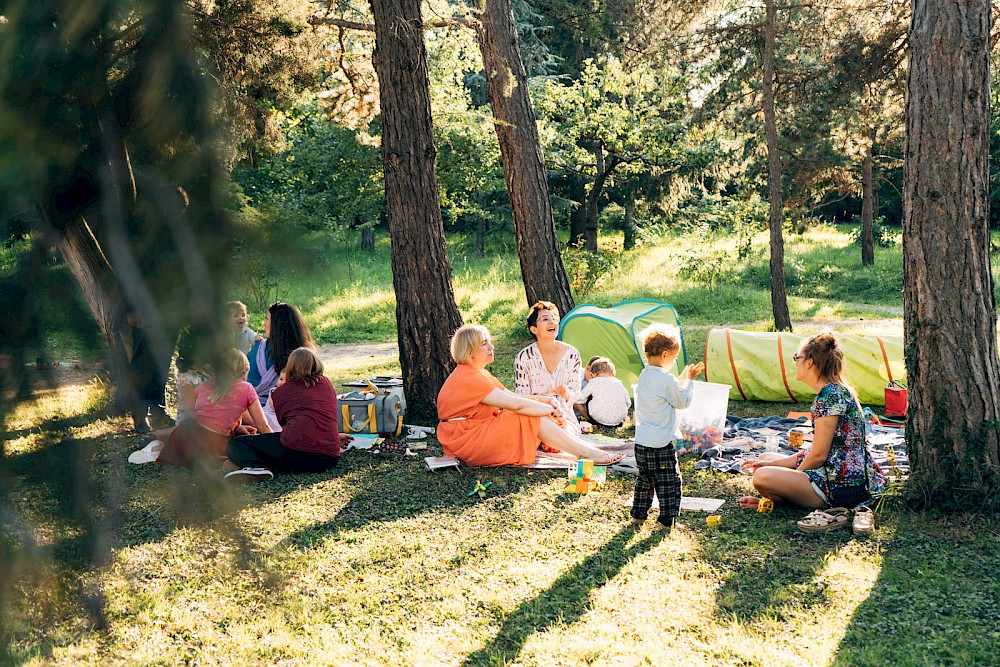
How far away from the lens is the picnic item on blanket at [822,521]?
183 inches

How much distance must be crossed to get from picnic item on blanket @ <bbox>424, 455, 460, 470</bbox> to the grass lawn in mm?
64

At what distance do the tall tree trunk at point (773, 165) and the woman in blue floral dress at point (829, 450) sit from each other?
263 inches

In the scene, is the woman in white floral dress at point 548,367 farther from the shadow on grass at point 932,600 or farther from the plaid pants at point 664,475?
the shadow on grass at point 932,600

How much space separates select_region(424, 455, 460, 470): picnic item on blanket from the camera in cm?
601

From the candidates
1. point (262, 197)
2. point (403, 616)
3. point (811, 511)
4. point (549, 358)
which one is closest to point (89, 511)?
point (262, 197)

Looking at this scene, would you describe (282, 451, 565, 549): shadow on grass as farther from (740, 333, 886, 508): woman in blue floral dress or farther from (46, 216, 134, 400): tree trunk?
(46, 216, 134, 400): tree trunk

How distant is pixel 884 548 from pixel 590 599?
167cm

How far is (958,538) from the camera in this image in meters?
4.43

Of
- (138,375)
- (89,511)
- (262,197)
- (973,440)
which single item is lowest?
(973,440)

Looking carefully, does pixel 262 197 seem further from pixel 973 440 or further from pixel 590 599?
pixel 973 440

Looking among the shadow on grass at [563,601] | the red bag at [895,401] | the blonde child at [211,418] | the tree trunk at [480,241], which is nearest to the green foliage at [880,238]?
the tree trunk at [480,241]

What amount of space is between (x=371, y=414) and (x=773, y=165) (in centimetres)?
689

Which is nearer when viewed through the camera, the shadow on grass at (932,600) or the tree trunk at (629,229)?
the shadow on grass at (932,600)

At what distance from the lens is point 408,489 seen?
18.6 feet
